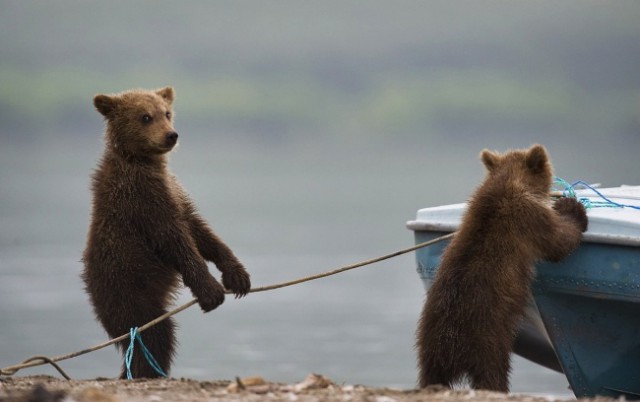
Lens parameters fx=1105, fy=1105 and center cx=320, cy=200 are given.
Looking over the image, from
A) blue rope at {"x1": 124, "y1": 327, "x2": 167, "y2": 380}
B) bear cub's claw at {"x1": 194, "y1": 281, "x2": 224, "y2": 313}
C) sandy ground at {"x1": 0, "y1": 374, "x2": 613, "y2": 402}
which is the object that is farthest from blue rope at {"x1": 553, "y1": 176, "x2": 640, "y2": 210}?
blue rope at {"x1": 124, "y1": 327, "x2": 167, "y2": 380}

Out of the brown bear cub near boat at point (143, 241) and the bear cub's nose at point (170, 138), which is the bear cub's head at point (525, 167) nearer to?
the brown bear cub near boat at point (143, 241)

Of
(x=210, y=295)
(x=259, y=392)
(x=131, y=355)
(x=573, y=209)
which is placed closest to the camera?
(x=259, y=392)

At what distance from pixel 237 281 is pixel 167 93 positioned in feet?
4.82

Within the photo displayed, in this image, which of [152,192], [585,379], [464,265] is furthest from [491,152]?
[152,192]

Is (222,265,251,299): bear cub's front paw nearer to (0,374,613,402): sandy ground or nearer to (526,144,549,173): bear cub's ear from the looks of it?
(0,374,613,402): sandy ground

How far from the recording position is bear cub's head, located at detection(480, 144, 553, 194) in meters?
7.12

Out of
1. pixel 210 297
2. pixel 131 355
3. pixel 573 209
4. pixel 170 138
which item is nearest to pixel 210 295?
pixel 210 297

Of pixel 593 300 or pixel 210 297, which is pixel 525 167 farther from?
pixel 210 297

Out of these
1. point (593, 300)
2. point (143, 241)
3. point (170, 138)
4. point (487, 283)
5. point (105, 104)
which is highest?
point (105, 104)

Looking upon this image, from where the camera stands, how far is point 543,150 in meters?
7.21

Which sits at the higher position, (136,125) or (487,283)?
(136,125)

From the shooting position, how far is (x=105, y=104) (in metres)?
7.20

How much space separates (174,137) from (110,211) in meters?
0.62

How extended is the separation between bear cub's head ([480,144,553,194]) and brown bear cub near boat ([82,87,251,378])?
71.1 inches
